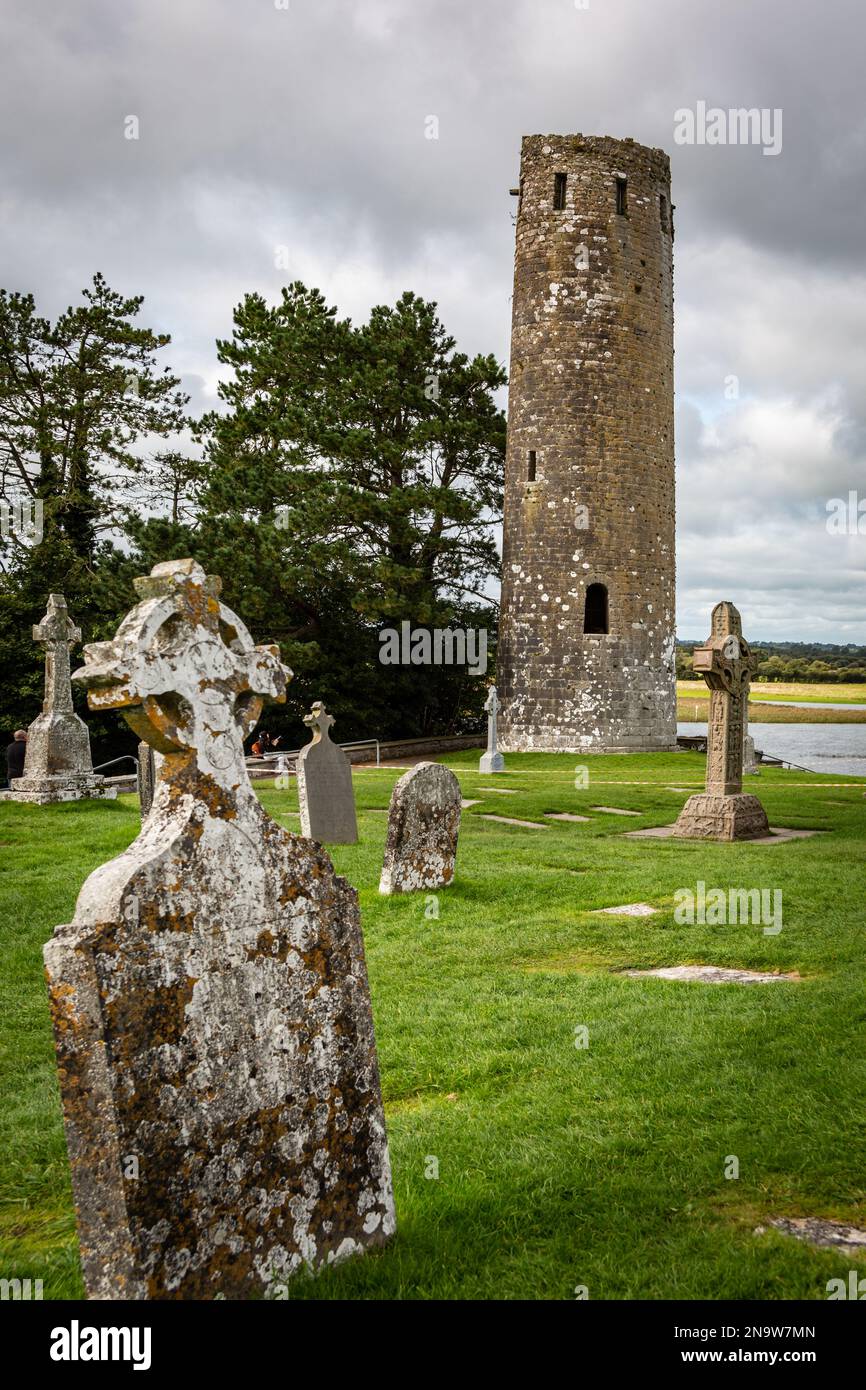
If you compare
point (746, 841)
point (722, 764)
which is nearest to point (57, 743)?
point (722, 764)

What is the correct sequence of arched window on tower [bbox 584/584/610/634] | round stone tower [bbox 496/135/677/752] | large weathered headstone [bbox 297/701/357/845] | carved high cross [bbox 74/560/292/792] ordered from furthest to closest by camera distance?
arched window on tower [bbox 584/584/610/634], round stone tower [bbox 496/135/677/752], large weathered headstone [bbox 297/701/357/845], carved high cross [bbox 74/560/292/792]

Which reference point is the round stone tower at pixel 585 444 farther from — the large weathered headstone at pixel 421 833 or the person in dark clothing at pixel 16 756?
the large weathered headstone at pixel 421 833

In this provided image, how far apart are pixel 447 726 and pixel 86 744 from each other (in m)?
18.7

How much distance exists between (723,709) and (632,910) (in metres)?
5.39

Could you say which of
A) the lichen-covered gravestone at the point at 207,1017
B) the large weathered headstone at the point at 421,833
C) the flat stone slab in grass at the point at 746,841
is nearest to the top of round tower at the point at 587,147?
the flat stone slab in grass at the point at 746,841

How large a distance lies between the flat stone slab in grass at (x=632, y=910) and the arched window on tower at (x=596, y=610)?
18.8 metres

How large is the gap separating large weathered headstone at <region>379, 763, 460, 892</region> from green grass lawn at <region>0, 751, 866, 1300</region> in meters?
0.24

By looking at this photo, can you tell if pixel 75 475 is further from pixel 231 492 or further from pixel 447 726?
pixel 447 726

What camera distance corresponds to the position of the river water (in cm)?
2750

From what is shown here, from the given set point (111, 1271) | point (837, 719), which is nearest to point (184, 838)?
point (111, 1271)

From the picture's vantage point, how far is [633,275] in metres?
25.5

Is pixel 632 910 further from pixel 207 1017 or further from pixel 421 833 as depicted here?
pixel 207 1017

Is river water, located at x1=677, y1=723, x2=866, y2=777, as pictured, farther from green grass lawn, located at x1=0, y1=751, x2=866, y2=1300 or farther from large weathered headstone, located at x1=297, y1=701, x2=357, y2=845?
green grass lawn, located at x1=0, y1=751, x2=866, y2=1300

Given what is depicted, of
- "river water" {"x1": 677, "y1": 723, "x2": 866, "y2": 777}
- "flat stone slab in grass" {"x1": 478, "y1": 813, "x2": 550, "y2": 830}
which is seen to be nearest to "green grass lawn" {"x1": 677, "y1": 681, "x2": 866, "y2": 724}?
"river water" {"x1": 677, "y1": 723, "x2": 866, "y2": 777}
